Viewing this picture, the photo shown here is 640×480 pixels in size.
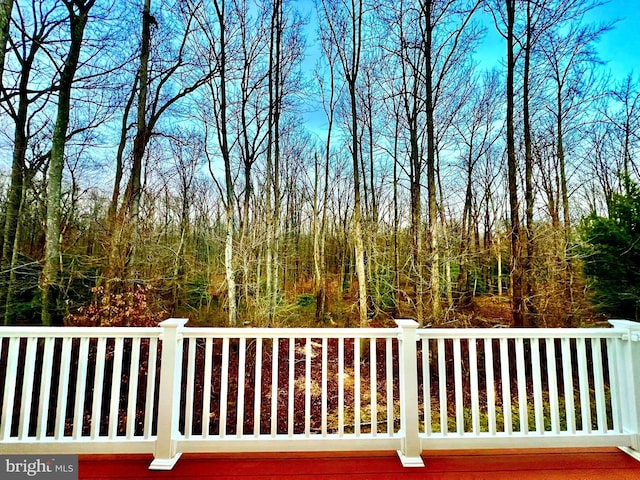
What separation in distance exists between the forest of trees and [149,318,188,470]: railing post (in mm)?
3528

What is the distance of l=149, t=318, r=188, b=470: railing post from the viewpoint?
2.00 m

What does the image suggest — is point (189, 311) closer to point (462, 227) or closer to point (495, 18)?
point (462, 227)

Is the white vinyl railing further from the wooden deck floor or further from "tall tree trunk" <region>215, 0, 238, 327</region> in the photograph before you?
"tall tree trunk" <region>215, 0, 238, 327</region>

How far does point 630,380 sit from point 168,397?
318cm

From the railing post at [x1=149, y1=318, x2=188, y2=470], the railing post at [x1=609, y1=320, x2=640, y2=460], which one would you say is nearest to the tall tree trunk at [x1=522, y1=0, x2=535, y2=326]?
the railing post at [x1=609, y1=320, x2=640, y2=460]

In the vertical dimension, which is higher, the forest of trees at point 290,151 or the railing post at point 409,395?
the forest of trees at point 290,151

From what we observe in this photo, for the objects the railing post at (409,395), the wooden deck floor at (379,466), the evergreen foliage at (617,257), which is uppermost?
the evergreen foliage at (617,257)

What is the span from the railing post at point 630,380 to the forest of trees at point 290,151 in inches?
136

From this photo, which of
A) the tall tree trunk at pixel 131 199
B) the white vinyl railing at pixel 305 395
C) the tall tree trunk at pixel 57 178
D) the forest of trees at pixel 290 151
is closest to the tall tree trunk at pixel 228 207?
the forest of trees at pixel 290 151

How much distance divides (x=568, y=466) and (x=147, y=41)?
843 cm

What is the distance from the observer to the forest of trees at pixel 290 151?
539 cm

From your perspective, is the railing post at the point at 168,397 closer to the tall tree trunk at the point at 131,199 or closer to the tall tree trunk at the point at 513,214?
the tall tree trunk at the point at 131,199

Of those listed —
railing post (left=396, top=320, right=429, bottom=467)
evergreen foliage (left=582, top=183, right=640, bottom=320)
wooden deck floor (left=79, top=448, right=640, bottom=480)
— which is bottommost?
wooden deck floor (left=79, top=448, right=640, bottom=480)

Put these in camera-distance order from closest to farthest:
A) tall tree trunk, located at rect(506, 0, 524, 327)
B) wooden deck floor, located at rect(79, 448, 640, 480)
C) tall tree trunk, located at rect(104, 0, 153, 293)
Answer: wooden deck floor, located at rect(79, 448, 640, 480)
tall tree trunk, located at rect(104, 0, 153, 293)
tall tree trunk, located at rect(506, 0, 524, 327)
